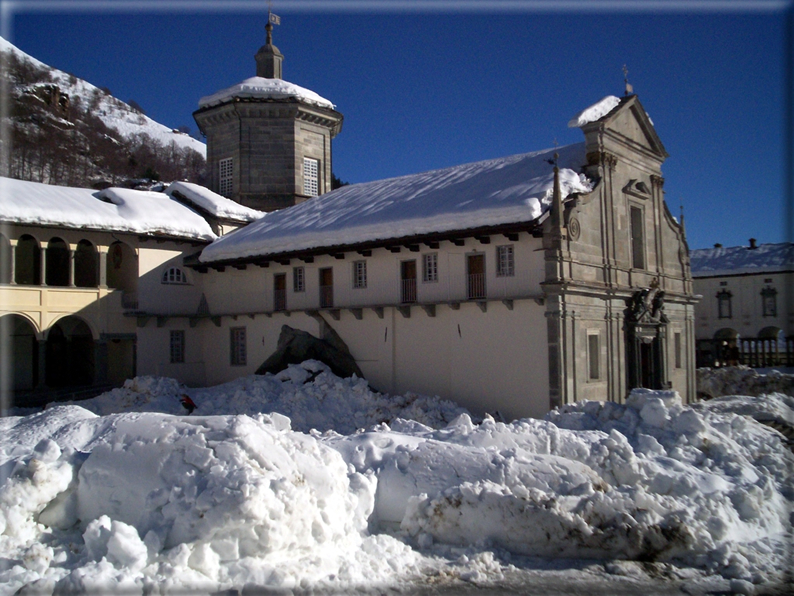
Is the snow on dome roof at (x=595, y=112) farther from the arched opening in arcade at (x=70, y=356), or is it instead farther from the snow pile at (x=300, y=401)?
the arched opening in arcade at (x=70, y=356)

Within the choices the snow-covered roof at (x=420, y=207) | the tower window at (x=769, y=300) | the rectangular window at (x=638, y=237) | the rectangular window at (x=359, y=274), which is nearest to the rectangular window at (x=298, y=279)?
the snow-covered roof at (x=420, y=207)

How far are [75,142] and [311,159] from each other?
177 feet

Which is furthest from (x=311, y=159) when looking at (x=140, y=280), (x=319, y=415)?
(x=319, y=415)

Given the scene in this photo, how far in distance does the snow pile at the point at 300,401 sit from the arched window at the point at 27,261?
277 inches

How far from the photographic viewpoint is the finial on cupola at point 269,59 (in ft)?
123

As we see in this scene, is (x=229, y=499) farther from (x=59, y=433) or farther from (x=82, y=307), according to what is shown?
(x=82, y=307)

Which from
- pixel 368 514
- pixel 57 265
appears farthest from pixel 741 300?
pixel 368 514

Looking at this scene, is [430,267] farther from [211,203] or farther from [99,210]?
[99,210]

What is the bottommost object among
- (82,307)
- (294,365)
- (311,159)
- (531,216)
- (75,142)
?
(294,365)

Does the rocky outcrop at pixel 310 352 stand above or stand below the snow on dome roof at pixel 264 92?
below

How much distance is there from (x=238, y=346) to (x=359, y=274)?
22.2 ft

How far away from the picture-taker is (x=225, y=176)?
35.8 meters

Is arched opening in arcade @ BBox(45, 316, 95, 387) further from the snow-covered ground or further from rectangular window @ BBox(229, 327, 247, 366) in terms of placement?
the snow-covered ground

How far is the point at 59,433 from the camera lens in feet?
36.7
